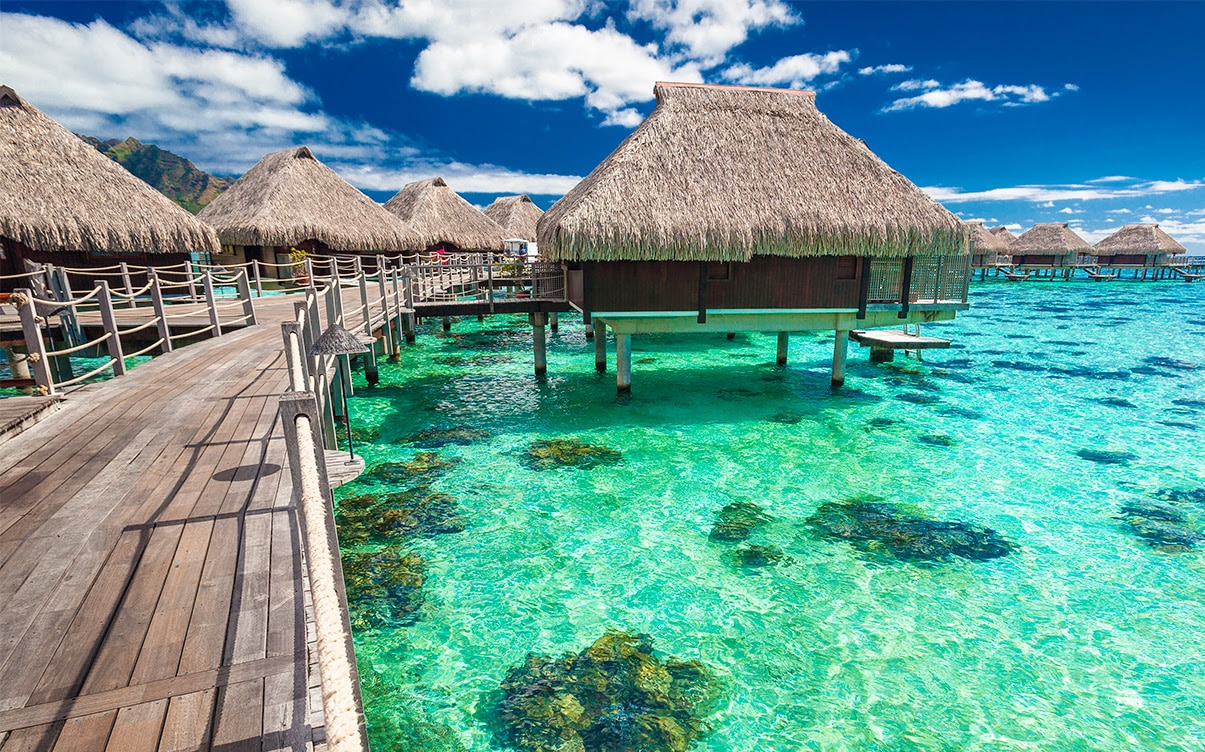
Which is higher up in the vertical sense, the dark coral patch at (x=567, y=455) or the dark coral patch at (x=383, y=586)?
the dark coral patch at (x=567, y=455)

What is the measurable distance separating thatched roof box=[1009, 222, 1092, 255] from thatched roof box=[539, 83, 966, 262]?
2133 inches

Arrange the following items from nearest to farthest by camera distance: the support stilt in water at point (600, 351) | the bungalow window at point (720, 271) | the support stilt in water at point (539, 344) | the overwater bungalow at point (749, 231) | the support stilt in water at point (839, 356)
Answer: the overwater bungalow at point (749, 231)
the bungalow window at point (720, 271)
the support stilt in water at point (839, 356)
the support stilt in water at point (539, 344)
the support stilt in water at point (600, 351)

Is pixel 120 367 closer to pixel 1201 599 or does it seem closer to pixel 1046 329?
pixel 1201 599

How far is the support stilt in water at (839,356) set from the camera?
1385 centimetres

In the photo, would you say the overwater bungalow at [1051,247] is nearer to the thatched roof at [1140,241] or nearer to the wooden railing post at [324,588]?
the thatched roof at [1140,241]

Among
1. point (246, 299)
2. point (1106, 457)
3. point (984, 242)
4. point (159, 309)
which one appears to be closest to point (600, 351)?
point (246, 299)

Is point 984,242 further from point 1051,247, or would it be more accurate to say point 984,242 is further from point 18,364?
point 18,364

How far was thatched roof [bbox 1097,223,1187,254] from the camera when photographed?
50938 millimetres

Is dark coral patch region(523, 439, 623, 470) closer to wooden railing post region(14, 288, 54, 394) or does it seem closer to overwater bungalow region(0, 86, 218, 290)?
wooden railing post region(14, 288, 54, 394)

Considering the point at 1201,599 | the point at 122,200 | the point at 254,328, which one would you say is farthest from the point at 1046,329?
the point at 122,200

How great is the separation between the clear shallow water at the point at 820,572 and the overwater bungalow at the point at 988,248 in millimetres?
37753

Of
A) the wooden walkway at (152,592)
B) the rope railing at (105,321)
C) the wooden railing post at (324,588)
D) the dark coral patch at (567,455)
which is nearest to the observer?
the wooden railing post at (324,588)

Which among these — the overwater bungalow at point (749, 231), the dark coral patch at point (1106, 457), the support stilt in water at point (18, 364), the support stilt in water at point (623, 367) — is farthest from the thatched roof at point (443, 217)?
the dark coral patch at point (1106, 457)

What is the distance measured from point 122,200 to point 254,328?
9.30 meters
